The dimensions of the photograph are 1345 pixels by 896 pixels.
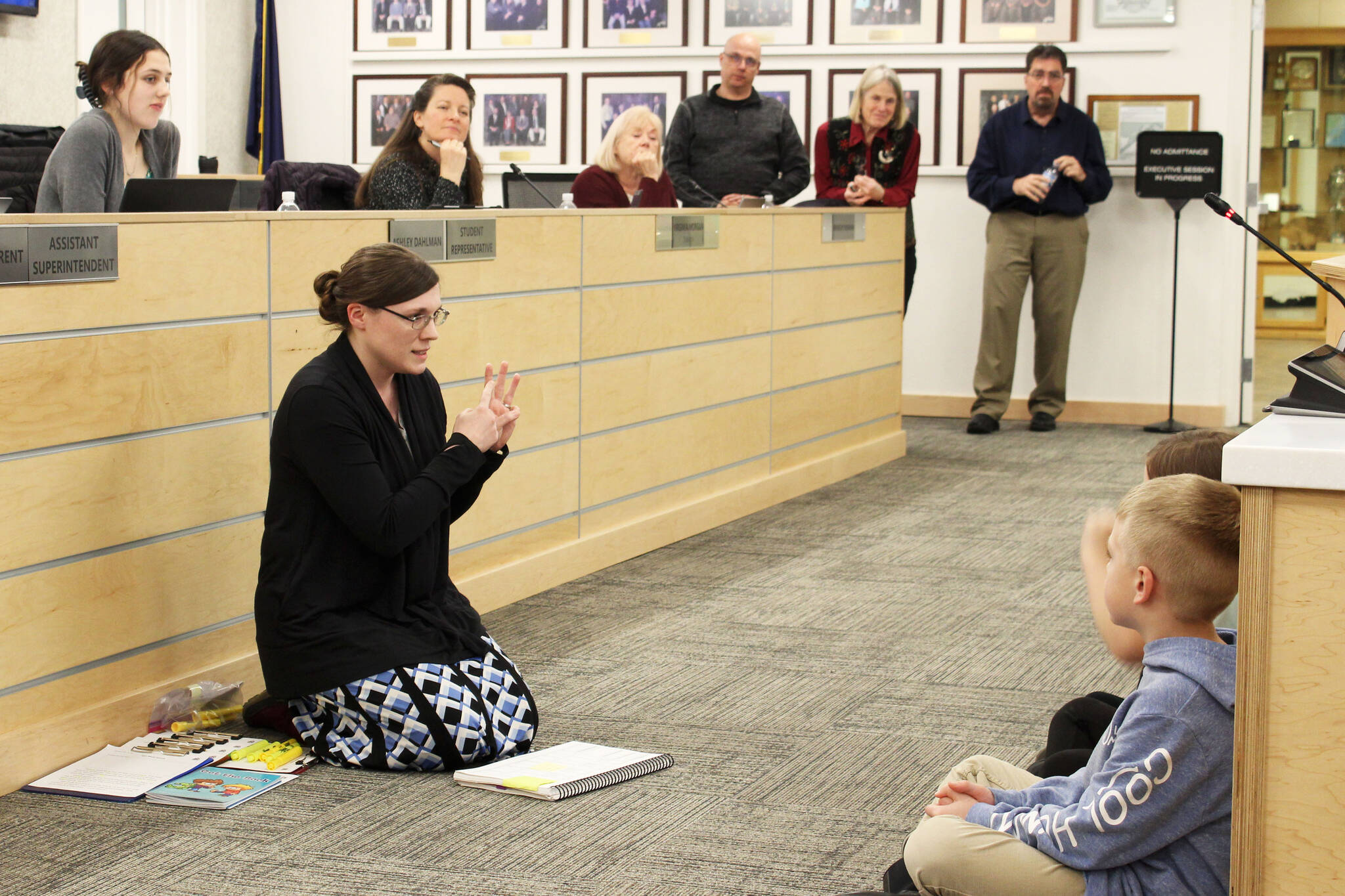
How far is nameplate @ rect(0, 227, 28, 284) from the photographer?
109 inches

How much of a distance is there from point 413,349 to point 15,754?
1057 mm

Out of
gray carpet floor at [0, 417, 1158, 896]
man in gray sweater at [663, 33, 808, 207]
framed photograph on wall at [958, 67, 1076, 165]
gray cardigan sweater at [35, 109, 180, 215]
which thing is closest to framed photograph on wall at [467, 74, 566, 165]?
man in gray sweater at [663, 33, 808, 207]

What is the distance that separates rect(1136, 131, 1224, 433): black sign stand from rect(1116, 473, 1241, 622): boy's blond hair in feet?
20.2

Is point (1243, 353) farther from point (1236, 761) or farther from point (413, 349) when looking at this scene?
point (1236, 761)

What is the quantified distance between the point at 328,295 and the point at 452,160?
5.86ft

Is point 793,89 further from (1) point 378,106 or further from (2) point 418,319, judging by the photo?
(2) point 418,319

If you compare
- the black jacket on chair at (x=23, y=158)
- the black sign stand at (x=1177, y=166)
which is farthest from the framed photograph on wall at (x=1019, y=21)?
the black jacket on chair at (x=23, y=158)

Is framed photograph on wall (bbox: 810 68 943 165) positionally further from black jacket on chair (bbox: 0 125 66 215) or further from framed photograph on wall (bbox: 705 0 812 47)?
black jacket on chair (bbox: 0 125 66 215)

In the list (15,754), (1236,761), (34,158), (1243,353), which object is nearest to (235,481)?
(15,754)

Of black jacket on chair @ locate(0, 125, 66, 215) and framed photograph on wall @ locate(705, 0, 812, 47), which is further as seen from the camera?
framed photograph on wall @ locate(705, 0, 812, 47)

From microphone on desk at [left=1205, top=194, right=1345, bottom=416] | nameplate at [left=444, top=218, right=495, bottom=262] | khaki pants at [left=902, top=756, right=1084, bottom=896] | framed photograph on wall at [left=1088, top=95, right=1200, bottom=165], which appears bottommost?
khaki pants at [left=902, top=756, right=1084, bottom=896]

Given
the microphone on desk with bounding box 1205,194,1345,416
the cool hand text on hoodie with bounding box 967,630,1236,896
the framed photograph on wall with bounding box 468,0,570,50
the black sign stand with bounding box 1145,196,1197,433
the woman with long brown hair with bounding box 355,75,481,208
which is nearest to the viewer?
the cool hand text on hoodie with bounding box 967,630,1236,896

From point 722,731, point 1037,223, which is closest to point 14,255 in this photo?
point 722,731

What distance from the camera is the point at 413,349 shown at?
3.02 meters
